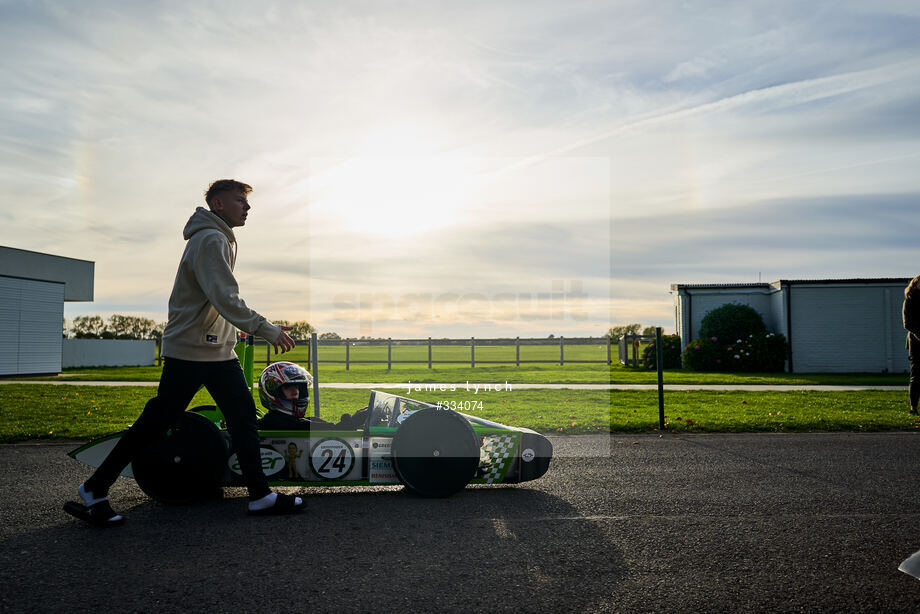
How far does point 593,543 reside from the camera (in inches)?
153

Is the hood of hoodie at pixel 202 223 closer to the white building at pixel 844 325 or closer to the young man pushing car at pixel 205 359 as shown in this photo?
the young man pushing car at pixel 205 359

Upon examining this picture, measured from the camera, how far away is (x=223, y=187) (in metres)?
4.66

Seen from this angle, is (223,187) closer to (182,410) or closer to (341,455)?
(182,410)

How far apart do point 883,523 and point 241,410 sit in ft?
13.5

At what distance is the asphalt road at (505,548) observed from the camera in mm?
3023

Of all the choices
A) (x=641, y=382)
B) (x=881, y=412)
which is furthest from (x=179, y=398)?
(x=641, y=382)

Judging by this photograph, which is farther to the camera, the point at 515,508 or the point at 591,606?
the point at 515,508

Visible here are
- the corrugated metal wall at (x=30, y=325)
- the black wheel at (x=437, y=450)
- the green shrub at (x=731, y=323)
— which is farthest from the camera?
the corrugated metal wall at (x=30, y=325)

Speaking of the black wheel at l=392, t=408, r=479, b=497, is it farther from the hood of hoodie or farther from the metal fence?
the metal fence

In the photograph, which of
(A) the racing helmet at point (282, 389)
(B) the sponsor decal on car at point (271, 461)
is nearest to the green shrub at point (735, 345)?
(A) the racing helmet at point (282, 389)

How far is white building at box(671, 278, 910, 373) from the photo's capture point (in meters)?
23.3

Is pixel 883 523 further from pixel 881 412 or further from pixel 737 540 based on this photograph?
pixel 881 412

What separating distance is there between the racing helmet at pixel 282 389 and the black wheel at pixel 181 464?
626 mm

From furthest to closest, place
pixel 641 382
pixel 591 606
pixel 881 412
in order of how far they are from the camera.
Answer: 1. pixel 641 382
2. pixel 881 412
3. pixel 591 606
